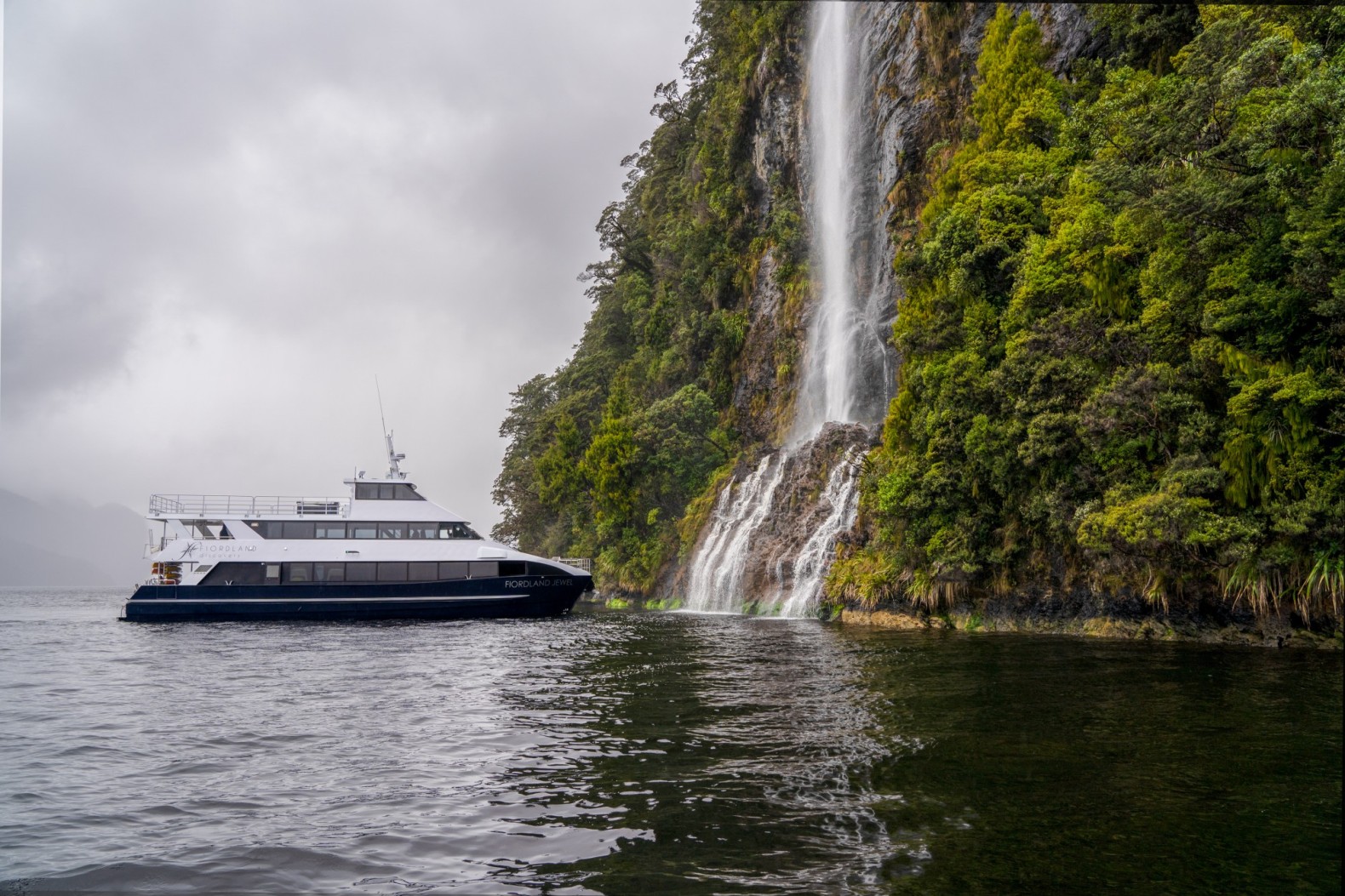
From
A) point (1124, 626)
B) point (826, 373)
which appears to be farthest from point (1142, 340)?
point (826, 373)

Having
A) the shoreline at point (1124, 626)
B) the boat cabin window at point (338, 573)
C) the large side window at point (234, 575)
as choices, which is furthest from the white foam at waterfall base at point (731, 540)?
the large side window at point (234, 575)

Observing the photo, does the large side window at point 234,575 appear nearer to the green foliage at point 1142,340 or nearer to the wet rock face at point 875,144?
the green foliage at point 1142,340

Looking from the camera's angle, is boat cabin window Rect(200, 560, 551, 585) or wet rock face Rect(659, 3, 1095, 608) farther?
wet rock face Rect(659, 3, 1095, 608)

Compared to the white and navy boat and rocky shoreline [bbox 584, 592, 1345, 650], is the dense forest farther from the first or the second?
the white and navy boat

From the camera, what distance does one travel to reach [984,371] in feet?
93.4

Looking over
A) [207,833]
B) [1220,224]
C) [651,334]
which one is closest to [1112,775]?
[207,833]

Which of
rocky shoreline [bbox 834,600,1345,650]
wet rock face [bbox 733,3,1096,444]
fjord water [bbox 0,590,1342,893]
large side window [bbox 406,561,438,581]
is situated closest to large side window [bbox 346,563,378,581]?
large side window [bbox 406,561,438,581]

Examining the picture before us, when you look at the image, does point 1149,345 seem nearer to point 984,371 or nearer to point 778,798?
point 984,371

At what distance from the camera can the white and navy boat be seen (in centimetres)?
3650

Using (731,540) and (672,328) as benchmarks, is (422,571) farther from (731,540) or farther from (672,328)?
(672,328)

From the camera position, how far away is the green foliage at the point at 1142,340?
1858 centimetres

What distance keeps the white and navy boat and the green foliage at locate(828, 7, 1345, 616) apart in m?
16.7

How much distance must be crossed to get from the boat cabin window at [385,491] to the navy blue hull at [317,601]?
3965 millimetres

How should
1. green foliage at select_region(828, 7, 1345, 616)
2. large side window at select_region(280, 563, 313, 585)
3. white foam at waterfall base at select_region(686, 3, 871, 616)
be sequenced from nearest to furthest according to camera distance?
green foliage at select_region(828, 7, 1345, 616), large side window at select_region(280, 563, 313, 585), white foam at waterfall base at select_region(686, 3, 871, 616)
